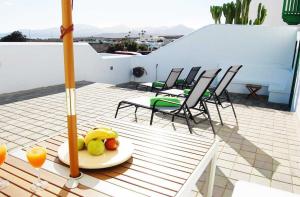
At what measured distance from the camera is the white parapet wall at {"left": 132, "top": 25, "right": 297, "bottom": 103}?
8.81 m

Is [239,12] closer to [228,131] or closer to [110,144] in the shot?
A: [228,131]

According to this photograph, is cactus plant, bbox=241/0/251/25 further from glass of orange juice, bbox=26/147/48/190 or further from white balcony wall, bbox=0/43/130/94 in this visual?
glass of orange juice, bbox=26/147/48/190

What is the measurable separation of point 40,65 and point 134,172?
700 cm

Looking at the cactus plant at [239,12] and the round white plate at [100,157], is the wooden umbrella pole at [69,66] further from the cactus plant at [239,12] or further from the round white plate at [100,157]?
the cactus plant at [239,12]

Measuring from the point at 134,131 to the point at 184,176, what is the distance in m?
0.96

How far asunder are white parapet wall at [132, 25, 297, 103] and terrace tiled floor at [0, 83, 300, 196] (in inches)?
95.1

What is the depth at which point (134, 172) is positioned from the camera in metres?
1.84

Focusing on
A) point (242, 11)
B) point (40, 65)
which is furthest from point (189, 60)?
point (40, 65)

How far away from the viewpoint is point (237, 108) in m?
6.78

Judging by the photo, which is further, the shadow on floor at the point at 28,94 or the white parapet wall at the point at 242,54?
the white parapet wall at the point at 242,54

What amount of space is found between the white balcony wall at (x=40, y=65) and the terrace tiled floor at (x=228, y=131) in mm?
931

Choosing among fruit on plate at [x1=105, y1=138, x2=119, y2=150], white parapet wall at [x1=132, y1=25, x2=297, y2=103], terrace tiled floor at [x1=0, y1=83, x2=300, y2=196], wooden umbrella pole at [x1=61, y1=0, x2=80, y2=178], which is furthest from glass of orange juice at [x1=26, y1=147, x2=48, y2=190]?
white parapet wall at [x1=132, y1=25, x2=297, y2=103]

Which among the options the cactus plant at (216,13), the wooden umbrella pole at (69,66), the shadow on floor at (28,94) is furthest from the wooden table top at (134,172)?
the cactus plant at (216,13)

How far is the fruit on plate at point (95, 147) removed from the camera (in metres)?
1.92
